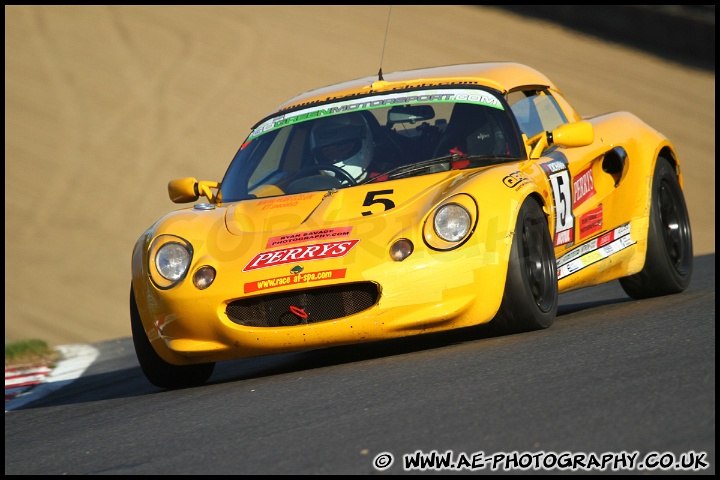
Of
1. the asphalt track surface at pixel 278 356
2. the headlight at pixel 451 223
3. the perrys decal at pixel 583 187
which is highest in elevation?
the headlight at pixel 451 223

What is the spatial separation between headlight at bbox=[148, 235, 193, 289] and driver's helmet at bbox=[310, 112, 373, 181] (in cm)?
103

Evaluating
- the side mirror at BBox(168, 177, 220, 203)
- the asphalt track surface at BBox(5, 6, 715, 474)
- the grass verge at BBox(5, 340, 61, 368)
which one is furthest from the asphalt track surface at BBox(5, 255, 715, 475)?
the grass verge at BBox(5, 340, 61, 368)

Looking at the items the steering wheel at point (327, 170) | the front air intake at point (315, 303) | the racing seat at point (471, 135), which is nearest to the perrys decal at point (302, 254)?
the front air intake at point (315, 303)

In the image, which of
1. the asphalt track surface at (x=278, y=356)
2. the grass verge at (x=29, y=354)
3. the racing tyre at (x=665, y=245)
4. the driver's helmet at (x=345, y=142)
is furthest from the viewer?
the grass verge at (x=29, y=354)

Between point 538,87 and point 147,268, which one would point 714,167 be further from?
point 147,268

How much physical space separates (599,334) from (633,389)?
1.40 meters

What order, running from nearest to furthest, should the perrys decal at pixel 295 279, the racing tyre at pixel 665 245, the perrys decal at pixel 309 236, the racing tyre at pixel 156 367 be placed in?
the perrys decal at pixel 295 279 → the perrys decal at pixel 309 236 → the racing tyre at pixel 156 367 → the racing tyre at pixel 665 245

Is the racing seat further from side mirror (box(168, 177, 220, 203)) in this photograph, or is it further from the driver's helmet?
side mirror (box(168, 177, 220, 203))

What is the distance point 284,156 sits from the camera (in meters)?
6.94

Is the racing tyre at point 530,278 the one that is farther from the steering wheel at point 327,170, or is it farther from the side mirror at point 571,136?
the steering wheel at point 327,170

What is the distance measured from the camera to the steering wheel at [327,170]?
651 cm

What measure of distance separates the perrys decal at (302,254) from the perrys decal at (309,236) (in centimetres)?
6

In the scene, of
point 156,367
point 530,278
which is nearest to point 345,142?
point 530,278

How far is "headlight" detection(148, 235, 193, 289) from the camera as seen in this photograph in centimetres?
585
